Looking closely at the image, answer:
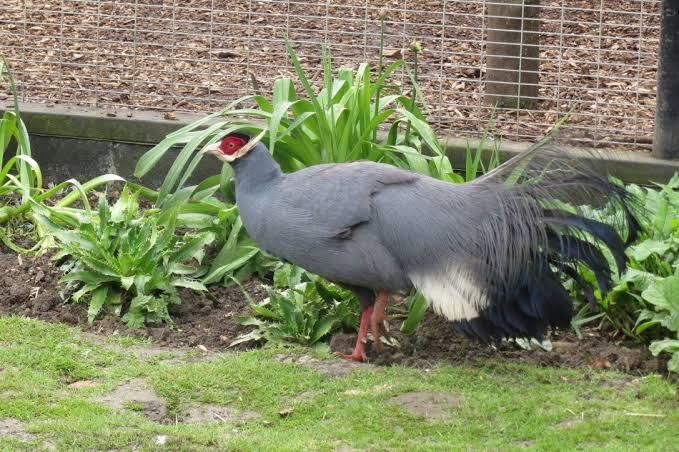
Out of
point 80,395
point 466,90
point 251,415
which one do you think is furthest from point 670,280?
point 466,90

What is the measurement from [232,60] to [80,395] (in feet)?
14.4

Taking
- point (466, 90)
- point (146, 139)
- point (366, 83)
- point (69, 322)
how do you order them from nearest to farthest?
point (69, 322) < point (366, 83) < point (146, 139) < point (466, 90)

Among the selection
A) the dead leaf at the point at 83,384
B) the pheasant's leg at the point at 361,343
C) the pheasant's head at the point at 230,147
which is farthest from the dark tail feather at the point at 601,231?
the dead leaf at the point at 83,384

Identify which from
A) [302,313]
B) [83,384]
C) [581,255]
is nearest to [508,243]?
[581,255]

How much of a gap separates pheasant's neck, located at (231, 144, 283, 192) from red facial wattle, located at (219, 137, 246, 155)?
66 mm

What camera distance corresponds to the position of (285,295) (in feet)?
22.1

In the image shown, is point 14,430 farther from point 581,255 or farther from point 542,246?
point 581,255

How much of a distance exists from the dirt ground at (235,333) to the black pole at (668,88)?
186 centimetres

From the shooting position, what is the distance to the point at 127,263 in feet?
22.0

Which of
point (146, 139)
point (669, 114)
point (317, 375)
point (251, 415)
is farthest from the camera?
point (146, 139)

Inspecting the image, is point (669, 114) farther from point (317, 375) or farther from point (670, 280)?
point (317, 375)

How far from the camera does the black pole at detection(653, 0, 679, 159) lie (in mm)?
7527

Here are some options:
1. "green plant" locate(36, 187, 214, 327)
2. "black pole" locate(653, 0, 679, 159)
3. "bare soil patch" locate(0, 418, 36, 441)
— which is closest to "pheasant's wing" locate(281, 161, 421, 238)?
"green plant" locate(36, 187, 214, 327)

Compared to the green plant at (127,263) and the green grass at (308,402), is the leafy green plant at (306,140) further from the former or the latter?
the green grass at (308,402)
